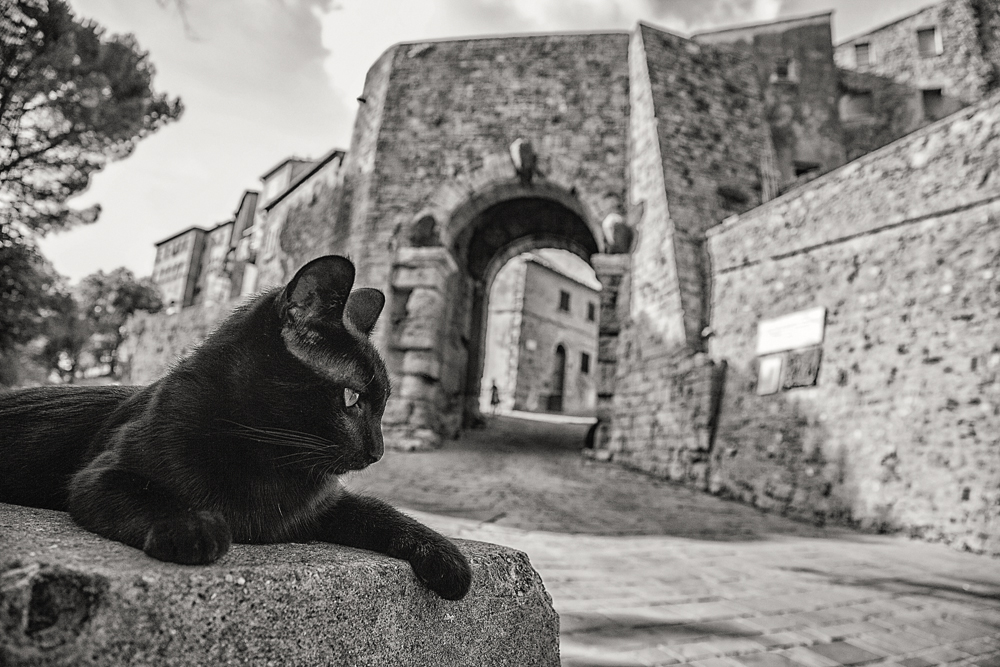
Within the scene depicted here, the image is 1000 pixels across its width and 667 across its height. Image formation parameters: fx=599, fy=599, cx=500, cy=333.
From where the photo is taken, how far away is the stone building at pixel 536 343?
2544 cm

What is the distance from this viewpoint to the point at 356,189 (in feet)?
33.0

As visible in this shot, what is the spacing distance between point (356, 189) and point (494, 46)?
3.37 metres

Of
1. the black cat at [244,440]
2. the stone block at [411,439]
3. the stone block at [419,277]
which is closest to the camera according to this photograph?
the black cat at [244,440]

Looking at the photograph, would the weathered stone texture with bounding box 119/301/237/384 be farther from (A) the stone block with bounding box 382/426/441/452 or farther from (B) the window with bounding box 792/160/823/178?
(B) the window with bounding box 792/160/823/178

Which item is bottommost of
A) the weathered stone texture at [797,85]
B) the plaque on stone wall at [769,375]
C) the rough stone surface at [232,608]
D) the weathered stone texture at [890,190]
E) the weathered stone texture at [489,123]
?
the rough stone surface at [232,608]

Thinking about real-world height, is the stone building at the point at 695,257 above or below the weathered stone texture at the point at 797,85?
below

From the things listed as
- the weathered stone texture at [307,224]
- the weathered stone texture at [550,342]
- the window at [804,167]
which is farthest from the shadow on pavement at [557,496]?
the weathered stone texture at [550,342]

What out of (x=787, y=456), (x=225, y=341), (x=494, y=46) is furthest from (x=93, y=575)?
(x=494, y=46)

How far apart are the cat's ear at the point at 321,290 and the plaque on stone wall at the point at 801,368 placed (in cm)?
612

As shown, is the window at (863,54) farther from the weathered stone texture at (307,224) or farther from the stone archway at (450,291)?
the weathered stone texture at (307,224)

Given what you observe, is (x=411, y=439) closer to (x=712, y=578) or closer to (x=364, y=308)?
(x=712, y=578)

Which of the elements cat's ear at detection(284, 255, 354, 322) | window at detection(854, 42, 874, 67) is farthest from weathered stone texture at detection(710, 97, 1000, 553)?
window at detection(854, 42, 874, 67)

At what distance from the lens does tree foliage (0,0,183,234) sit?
865 cm

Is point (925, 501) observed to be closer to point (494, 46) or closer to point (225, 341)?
point (225, 341)
